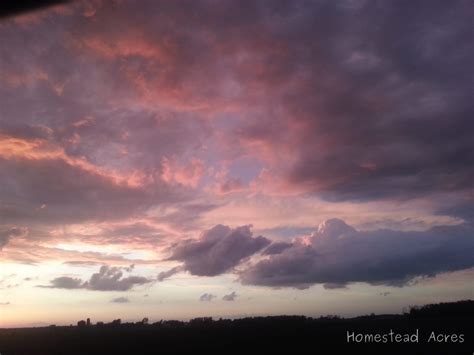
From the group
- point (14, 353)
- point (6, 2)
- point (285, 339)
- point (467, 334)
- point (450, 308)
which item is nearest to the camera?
point (6, 2)

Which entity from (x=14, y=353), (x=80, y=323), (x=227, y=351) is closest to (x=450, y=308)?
(x=227, y=351)

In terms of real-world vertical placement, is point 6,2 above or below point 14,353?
above

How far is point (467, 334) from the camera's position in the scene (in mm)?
36500

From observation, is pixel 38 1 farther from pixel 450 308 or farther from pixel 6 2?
pixel 450 308

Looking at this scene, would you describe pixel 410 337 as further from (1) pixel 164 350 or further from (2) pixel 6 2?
(2) pixel 6 2

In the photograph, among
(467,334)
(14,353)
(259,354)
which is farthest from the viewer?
(14,353)

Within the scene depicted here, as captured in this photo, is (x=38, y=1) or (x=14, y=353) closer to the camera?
(x=38, y=1)

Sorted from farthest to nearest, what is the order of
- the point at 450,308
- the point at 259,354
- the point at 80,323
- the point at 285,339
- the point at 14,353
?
the point at 80,323, the point at 450,308, the point at 285,339, the point at 14,353, the point at 259,354

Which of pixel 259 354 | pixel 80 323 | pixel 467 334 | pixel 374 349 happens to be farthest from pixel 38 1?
pixel 80 323

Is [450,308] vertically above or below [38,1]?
below

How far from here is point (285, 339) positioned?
43.2 meters

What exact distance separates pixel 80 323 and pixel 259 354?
95866 millimetres

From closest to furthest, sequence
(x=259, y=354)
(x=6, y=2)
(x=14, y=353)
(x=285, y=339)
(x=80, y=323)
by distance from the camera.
Answer: (x=6, y=2), (x=259, y=354), (x=14, y=353), (x=285, y=339), (x=80, y=323)

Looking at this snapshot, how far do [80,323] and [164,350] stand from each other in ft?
283
